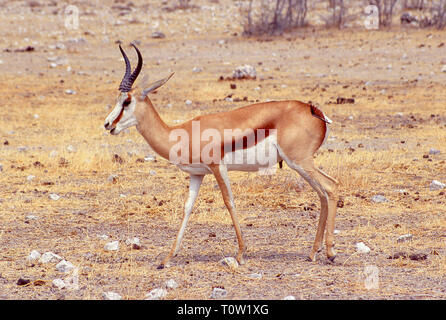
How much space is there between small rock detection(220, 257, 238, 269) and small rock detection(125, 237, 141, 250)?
3.35 feet

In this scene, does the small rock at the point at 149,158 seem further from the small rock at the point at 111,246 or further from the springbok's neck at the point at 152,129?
the springbok's neck at the point at 152,129

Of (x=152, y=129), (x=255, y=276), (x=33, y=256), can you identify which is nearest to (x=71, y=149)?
(x=33, y=256)

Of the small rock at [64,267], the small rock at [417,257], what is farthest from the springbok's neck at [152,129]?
the small rock at [417,257]

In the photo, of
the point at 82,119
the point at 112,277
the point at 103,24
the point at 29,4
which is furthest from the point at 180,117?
the point at 29,4

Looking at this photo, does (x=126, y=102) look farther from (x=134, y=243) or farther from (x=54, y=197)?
(x=54, y=197)

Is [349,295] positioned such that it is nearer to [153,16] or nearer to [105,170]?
[105,170]

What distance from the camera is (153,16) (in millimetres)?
33312

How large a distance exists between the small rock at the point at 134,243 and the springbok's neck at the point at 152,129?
1024mm

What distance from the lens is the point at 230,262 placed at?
6.41 meters

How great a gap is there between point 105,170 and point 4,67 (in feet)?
39.9

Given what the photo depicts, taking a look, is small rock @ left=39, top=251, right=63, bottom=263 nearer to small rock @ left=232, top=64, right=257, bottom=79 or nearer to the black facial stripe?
the black facial stripe

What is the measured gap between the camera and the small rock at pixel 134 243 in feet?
23.5

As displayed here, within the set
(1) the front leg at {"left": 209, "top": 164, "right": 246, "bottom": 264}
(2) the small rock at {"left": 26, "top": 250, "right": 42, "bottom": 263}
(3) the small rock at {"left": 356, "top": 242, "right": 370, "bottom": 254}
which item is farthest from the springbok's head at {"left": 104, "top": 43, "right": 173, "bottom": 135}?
(3) the small rock at {"left": 356, "top": 242, "right": 370, "bottom": 254}
